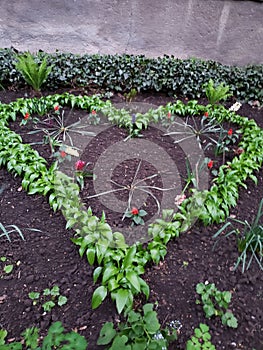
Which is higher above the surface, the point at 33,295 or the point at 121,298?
the point at 121,298

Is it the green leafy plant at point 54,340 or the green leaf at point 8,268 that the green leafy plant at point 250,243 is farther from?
the green leaf at point 8,268

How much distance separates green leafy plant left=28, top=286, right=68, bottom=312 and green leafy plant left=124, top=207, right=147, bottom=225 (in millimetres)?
700

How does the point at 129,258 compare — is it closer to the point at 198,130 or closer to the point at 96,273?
the point at 96,273

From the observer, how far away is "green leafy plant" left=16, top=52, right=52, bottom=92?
3.60m

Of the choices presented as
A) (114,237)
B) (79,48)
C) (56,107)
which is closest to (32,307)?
(114,237)

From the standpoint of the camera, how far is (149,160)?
10.2 feet

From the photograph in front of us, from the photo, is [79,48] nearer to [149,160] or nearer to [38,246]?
[149,160]

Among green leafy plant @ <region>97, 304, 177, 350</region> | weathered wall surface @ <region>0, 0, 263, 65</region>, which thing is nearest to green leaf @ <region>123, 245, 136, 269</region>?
green leafy plant @ <region>97, 304, 177, 350</region>

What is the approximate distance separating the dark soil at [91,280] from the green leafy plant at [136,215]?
0.06 m

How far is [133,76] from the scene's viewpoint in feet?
14.0

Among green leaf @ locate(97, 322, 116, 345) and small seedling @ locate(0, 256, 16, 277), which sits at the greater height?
green leaf @ locate(97, 322, 116, 345)

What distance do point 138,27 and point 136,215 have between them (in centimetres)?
340

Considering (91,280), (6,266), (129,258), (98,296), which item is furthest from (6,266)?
(129,258)

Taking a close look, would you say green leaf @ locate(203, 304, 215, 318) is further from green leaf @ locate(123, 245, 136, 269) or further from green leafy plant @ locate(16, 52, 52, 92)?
green leafy plant @ locate(16, 52, 52, 92)
